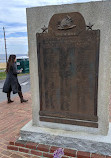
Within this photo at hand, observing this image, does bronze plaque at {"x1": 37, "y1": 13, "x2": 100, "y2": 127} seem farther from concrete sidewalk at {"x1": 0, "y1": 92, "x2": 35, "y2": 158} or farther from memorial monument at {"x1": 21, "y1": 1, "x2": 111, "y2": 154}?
concrete sidewalk at {"x1": 0, "y1": 92, "x2": 35, "y2": 158}

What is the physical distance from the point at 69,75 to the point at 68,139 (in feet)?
3.77

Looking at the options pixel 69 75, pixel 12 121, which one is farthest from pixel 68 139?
pixel 12 121

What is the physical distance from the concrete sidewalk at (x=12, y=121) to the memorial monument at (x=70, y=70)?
0.43m

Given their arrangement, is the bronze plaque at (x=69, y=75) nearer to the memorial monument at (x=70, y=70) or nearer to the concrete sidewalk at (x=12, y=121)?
the memorial monument at (x=70, y=70)

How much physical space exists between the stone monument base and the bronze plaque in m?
0.21

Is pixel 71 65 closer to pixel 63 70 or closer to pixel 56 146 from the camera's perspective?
pixel 63 70

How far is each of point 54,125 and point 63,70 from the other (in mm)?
1116

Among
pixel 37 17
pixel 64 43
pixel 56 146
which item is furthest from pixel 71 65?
pixel 56 146

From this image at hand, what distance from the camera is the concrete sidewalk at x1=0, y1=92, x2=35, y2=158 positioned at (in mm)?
3241

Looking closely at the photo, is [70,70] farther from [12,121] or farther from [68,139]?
[12,121]

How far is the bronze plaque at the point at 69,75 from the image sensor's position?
2824mm

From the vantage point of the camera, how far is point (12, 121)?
4562 mm

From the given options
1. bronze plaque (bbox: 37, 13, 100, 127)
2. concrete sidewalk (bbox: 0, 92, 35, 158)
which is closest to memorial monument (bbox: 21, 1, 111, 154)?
bronze plaque (bbox: 37, 13, 100, 127)

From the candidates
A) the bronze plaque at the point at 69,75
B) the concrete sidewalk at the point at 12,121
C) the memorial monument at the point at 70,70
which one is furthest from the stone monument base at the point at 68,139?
the concrete sidewalk at the point at 12,121
